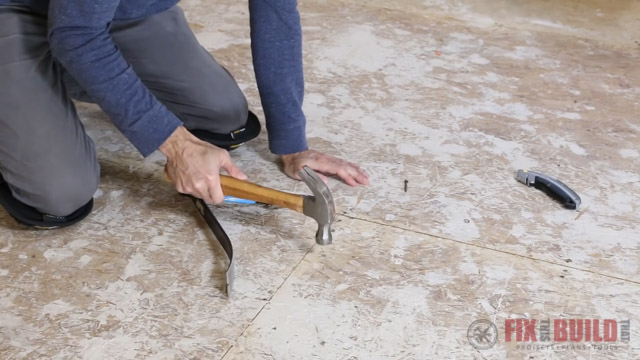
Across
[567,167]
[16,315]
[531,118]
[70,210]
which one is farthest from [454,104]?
[16,315]

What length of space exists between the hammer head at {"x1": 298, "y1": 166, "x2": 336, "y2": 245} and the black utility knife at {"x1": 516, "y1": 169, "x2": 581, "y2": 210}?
0.65 m

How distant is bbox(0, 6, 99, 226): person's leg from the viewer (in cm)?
187

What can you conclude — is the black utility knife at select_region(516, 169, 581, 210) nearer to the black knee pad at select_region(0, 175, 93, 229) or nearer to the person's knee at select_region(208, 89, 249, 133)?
the person's knee at select_region(208, 89, 249, 133)

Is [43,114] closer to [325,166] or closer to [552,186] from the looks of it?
[325,166]

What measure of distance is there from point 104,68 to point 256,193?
446 millimetres

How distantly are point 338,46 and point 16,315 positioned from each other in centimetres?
169

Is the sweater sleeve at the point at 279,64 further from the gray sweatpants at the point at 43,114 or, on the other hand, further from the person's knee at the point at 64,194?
the person's knee at the point at 64,194

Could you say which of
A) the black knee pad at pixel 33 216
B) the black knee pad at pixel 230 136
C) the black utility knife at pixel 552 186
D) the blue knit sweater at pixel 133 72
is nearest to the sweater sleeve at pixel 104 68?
the blue knit sweater at pixel 133 72

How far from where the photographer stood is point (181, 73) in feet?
7.11

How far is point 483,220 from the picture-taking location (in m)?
2.01

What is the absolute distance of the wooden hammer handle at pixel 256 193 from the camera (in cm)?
177

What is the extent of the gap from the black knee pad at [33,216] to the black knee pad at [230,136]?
444 mm

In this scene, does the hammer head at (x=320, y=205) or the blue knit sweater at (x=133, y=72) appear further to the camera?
the hammer head at (x=320, y=205)

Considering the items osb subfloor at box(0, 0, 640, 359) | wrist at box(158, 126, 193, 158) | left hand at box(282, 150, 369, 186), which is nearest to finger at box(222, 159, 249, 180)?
wrist at box(158, 126, 193, 158)
